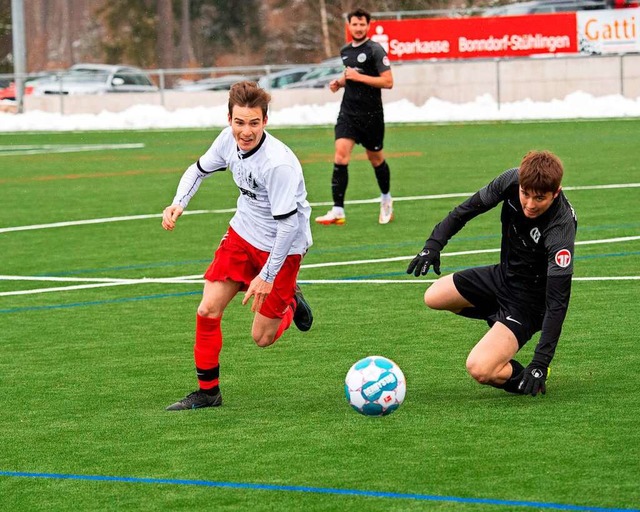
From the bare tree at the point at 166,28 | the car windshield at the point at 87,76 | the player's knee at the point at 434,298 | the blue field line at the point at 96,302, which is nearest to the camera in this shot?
the player's knee at the point at 434,298

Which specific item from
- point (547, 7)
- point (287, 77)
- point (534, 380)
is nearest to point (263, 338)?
point (534, 380)

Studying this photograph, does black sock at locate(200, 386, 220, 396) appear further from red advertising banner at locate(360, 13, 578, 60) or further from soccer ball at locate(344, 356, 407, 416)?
red advertising banner at locate(360, 13, 578, 60)

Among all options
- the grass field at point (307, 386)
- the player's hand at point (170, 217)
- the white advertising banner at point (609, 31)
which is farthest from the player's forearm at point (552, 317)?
the white advertising banner at point (609, 31)

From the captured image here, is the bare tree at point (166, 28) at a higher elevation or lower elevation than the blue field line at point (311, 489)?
higher

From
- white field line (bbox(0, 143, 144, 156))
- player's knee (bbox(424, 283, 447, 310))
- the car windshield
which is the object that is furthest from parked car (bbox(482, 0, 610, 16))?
player's knee (bbox(424, 283, 447, 310))

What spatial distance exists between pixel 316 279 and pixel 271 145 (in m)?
4.38

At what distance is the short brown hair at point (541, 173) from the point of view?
693 centimetres

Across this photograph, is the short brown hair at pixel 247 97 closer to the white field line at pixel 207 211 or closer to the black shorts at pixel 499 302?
the black shorts at pixel 499 302

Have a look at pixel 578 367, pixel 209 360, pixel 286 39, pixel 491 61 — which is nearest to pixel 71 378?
pixel 209 360

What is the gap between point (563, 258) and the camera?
7117mm

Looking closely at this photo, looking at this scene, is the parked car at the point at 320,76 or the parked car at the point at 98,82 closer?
the parked car at the point at 320,76

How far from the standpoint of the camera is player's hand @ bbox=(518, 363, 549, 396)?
696cm

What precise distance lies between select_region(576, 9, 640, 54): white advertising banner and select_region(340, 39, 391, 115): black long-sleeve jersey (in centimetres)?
2285

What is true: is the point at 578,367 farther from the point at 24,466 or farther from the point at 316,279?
the point at 316,279
